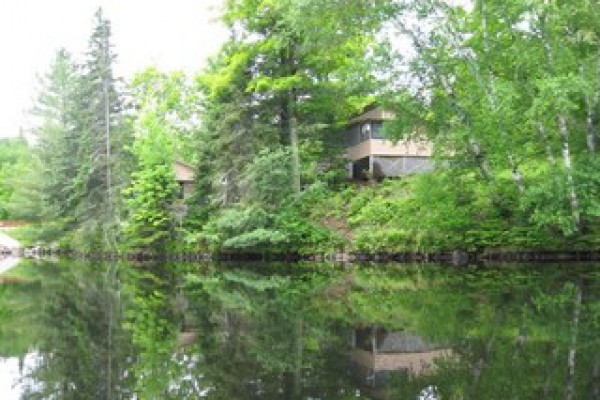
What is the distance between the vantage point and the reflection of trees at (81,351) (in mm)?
4930

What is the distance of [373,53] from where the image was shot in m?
18.8

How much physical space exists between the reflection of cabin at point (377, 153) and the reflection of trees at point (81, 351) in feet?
74.7

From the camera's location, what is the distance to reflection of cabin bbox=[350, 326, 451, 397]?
5.14 m

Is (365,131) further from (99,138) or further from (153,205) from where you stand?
(99,138)

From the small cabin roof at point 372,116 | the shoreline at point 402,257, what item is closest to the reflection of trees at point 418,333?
the shoreline at point 402,257

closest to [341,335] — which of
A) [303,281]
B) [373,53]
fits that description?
[303,281]

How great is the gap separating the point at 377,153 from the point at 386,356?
92.2 feet

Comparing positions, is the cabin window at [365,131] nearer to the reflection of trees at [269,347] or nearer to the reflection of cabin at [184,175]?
the reflection of cabin at [184,175]

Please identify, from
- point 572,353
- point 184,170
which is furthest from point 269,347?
point 184,170

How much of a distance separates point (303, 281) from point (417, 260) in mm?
8384

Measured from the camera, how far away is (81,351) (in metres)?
6.57

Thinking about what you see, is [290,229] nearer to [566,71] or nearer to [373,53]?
[373,53]

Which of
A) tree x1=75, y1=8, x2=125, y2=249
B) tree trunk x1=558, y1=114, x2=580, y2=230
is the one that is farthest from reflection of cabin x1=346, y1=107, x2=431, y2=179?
tree trunk x1=558, y1=114, x2=580, y2=230

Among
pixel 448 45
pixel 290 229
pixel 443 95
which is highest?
pixel 448 45
